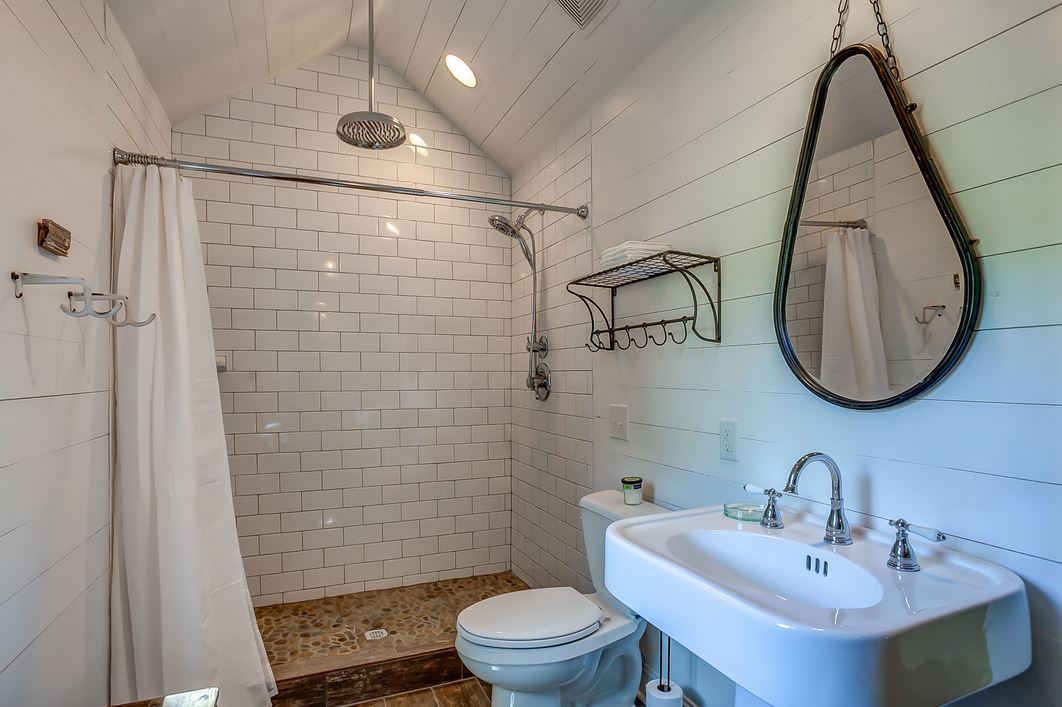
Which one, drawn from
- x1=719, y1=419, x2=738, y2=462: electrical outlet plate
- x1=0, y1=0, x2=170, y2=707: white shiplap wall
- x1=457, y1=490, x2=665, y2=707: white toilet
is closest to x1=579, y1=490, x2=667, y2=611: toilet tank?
x1=457, y1=490, x2=665, y2=707: white toilet

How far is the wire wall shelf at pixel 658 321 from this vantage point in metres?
1.79

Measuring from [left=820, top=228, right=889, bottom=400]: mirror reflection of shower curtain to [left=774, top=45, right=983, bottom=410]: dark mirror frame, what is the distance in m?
0.03

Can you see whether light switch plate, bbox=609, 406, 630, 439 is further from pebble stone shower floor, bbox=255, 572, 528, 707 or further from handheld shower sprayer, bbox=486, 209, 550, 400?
pebble stone shower floor, bbox=255, 572, 528, 707

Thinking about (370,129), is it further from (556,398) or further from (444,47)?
(556,398)

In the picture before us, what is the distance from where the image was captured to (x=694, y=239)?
1878 millimetres

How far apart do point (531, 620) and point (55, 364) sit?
1513 mm

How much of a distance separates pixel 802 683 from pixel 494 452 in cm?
263

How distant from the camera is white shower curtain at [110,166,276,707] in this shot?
185cm

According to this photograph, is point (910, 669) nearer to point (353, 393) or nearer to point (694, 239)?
point (694, 239)

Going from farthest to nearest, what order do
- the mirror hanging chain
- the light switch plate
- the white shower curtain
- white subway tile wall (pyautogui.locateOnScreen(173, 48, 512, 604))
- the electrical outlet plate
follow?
white subway tile wall (pyautogui.locateOnScreen(173, 48, 512, 604)), the light switch plate, the white shower curtain, the electrical outlet plate, the mirror hanging chain

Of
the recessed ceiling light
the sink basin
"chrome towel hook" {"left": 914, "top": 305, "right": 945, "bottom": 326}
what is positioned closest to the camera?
the sink basin

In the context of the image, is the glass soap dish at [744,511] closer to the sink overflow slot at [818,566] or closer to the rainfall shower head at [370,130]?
the sink overflow slot at [818,566]

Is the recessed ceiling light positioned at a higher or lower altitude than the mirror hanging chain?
higher

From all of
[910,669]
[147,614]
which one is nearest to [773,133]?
[910,669]
